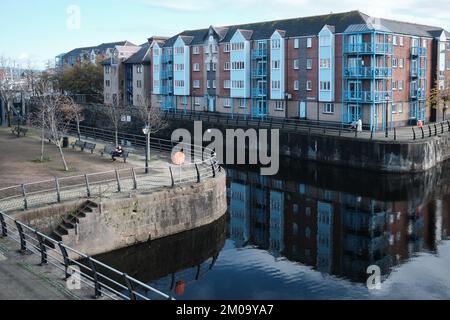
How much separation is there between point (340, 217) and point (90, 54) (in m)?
92.6

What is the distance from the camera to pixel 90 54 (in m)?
117

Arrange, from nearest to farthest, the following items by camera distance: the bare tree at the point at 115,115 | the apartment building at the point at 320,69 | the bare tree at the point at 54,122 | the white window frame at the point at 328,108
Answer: the bare tree at the point at 54,122 < the bare tree at the point at 115,115 < the apartment building at the point at 320,69 < the white window frame at the point at 328,108

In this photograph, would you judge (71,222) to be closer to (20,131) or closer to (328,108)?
(20,131)

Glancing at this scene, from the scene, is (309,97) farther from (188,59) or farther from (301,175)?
(188,59)

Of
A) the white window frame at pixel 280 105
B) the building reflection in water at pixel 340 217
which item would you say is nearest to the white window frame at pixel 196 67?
the white window frame at pixel 280 105

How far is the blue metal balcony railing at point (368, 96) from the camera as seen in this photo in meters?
55.6

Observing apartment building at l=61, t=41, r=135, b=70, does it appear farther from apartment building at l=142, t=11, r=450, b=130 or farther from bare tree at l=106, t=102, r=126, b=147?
apartment building at l=142, t=11, r=450, b=130

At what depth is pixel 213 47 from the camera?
244 ft

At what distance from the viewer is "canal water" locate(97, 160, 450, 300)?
2245cm

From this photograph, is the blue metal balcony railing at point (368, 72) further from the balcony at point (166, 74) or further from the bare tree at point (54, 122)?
the balcony at point (166, 74)

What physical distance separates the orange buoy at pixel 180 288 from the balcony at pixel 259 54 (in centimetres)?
4736

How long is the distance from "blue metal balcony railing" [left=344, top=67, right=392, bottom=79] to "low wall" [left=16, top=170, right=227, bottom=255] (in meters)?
31.1
